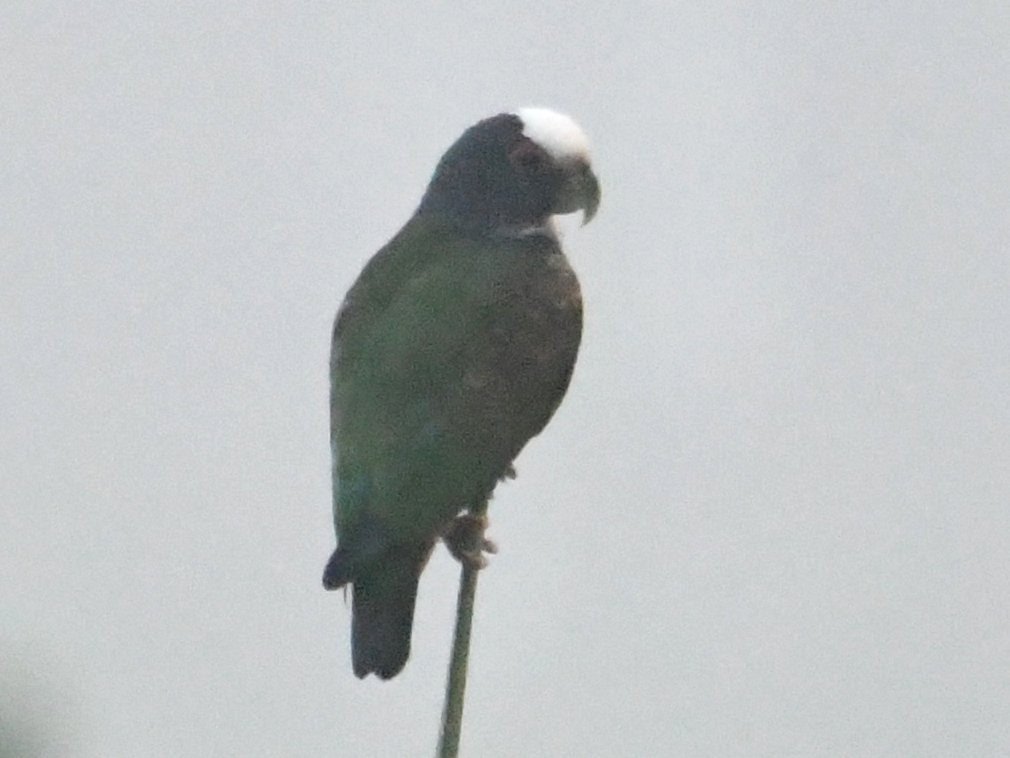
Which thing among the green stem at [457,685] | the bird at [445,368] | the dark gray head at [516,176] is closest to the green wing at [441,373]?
the bird at [445,368]

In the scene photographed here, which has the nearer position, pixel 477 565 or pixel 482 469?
pixel 477 565

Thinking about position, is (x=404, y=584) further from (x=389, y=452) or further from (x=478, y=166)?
(x=478, y=166)

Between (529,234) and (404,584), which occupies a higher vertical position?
(529,234)

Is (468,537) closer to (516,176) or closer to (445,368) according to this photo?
(445,368)

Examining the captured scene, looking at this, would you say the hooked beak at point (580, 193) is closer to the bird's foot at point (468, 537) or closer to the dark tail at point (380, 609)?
the bird's foot at point (468, 537)

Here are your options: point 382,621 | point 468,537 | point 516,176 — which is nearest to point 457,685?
point 382,621

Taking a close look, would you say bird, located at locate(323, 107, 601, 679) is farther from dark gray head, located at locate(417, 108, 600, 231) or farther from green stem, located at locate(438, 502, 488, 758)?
green stem, located at locate(438, 502, 488, 758)

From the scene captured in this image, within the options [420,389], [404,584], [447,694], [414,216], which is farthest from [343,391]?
[447,694]
